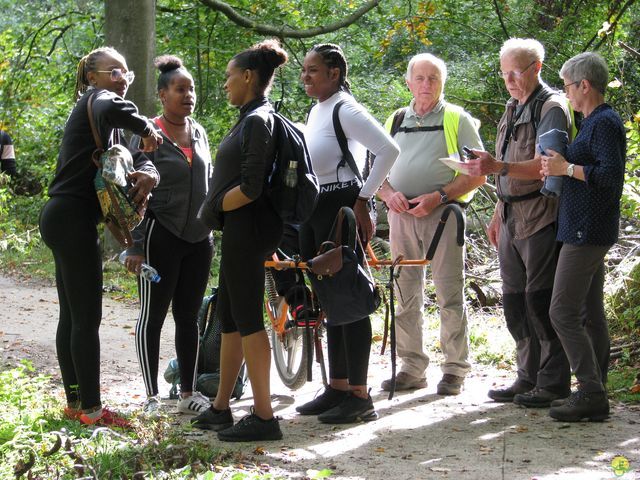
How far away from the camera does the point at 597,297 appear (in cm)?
597

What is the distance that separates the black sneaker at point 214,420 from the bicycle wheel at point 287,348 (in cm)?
116

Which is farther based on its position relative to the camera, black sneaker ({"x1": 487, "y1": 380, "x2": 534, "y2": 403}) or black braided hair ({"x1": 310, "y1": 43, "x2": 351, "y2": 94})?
black sneaker ({"x1": 487, "y1": 380, "x2": 534, "y2": 403})

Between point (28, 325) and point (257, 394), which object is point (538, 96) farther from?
point (28, 325)

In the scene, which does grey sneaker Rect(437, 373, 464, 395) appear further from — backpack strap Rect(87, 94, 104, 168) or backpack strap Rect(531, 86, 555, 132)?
backpack strap Rect(87, 94, 104, 168)

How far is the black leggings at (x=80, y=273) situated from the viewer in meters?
5.16

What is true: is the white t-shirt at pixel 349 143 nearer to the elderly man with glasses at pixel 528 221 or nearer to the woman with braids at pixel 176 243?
the elderly man with glasses at pixel 528 221

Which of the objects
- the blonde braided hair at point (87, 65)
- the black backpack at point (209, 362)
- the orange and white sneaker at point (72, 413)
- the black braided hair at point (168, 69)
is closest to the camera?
the orange and white sneaker at point (72, 413)

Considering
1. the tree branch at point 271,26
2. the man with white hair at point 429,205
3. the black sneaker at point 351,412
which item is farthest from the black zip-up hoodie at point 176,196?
the tree branch at point 271,26

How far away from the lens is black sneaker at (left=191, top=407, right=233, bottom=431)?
18.0 feet

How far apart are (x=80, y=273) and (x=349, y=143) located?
1.82m

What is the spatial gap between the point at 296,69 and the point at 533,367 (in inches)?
355

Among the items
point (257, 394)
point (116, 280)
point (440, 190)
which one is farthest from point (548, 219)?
point (116, 280)

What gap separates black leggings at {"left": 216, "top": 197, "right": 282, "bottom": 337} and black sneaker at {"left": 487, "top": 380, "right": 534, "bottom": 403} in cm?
197

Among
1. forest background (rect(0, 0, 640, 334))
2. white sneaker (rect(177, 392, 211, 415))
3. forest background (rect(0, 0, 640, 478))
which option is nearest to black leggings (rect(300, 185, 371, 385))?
white sneaker (rect(177, 392, 211, 415))
